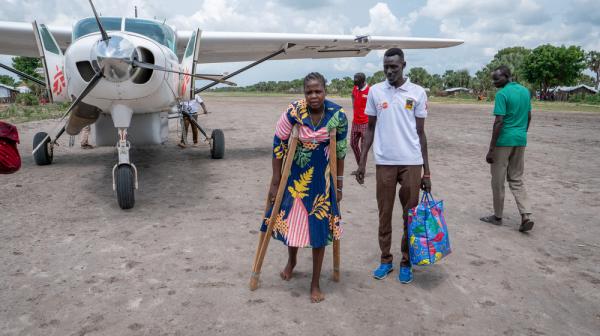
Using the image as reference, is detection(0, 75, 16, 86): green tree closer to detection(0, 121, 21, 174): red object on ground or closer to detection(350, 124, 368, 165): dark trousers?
detection(350, 124, 368, 165): dark trousers

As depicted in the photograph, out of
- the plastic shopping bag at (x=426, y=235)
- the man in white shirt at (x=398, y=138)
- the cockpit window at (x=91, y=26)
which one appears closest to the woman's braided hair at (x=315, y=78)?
the man in white shirt at (x=398, y=138)

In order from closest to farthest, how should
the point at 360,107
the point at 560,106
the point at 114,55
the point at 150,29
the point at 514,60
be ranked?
the point at 114,55, the point at 150,29, the point at 360,107, the point at 560,106, the point at 514,60

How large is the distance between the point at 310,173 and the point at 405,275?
119 cm

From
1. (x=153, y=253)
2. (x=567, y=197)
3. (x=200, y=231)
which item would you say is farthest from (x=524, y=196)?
(x=153, y=253)

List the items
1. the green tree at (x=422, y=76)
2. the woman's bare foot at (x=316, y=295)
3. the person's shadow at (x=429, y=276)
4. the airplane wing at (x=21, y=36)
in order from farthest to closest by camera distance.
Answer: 1. the green tree at (x=422, y=76)
2. the airplane wing at (x=21, y=36)
3. the person's shadow at (x=429, y=276)
4. the woman's bare foot at (x=316, y=295)

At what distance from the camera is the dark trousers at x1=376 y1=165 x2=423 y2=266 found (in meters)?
3.29

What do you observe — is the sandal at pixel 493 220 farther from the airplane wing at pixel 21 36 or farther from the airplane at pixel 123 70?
the airplane wing at pixel 21 36

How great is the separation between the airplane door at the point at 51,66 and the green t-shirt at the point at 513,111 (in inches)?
214

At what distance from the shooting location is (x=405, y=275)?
3361mm

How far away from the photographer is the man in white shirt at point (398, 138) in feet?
10.6

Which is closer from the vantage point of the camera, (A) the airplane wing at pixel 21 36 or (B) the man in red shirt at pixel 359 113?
(B) the man in red shirt at pixel 359 113

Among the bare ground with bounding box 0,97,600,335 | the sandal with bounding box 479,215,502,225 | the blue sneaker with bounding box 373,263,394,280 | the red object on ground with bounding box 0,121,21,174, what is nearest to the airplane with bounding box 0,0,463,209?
the bare ground with bounding box 0,97,600,335

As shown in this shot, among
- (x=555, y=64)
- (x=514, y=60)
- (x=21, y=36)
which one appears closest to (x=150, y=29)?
(x=21, y=36)

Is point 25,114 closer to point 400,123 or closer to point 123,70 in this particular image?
point 123,70
